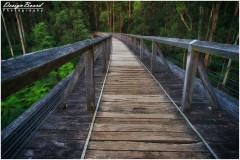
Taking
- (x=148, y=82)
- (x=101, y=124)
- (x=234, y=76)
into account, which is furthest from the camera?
(x=234, y=76)

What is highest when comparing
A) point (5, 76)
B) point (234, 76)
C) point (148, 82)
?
point (5, 76)

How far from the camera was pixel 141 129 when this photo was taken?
2789 millimetres

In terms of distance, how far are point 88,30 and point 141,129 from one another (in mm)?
33109

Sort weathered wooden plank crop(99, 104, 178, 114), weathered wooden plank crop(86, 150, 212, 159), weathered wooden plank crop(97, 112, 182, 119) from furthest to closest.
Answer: weathered wooden plank crop(99, 104, 178, 114) < weathered wooden plank crop(97, 112, 182, 119) < weathered wooden plank crop(86, 150, 212, 159)

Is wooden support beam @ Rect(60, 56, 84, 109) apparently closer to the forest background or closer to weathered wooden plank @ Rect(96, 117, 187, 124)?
weathered wooden plank @ Rect(96, 117, 187, 124)

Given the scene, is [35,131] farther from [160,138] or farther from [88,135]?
[160,138]

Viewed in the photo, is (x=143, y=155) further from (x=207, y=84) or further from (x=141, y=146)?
(x=207, y=84)

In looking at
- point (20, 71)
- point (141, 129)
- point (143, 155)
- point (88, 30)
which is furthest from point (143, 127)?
point (88, 30)

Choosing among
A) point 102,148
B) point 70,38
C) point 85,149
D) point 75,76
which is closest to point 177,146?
point 102,148

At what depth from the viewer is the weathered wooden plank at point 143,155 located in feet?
7.22

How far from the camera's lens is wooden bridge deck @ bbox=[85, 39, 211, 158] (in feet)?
7.50

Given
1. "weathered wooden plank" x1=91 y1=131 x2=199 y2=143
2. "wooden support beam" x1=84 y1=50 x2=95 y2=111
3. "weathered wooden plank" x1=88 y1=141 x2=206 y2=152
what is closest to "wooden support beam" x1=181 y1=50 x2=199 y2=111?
"weathered wooden plank" x1=91 y1=131 x2=199 y2=143

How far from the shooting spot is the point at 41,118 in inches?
116

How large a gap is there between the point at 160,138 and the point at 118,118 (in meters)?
0.79
